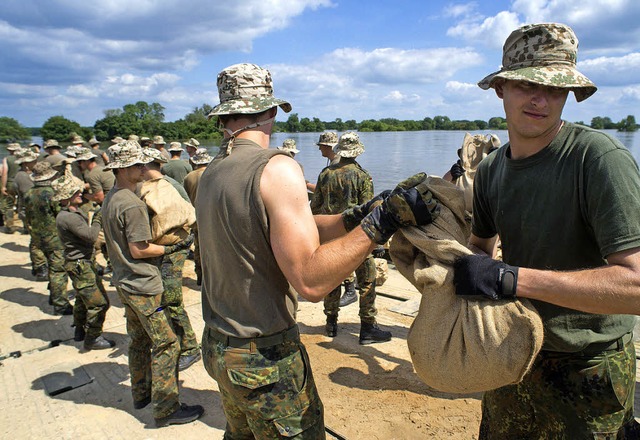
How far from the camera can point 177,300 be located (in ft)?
16.2

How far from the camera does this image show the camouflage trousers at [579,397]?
190 centimetres

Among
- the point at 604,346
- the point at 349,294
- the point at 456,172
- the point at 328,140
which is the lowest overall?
the point at 349,294

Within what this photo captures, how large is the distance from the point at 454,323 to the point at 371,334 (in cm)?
370

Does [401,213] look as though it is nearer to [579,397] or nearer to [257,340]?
[257,340]

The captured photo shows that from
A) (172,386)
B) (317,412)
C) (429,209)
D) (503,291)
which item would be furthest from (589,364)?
(172,386)

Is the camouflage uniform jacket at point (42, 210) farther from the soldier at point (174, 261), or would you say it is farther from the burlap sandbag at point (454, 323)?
the burlap sandbag at point (454, 323)

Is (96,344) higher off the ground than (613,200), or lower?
lower

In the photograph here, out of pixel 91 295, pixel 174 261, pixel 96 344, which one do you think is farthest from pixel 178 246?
pixel 96 344

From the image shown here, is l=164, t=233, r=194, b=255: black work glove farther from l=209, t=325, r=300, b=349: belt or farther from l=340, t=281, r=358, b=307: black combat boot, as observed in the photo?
l=340, t=281, r=358, b=307: black combat boot

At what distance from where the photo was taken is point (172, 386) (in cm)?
379

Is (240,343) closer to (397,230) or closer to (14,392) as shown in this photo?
(397,230)

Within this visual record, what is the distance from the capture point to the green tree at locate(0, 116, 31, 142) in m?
47.3

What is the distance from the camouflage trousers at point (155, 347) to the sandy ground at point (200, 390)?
280 mm

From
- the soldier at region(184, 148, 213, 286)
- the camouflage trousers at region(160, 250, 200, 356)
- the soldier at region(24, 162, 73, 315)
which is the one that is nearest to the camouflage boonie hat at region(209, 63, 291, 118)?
the camouflage trousers at region(160, 250, 200, 356)
